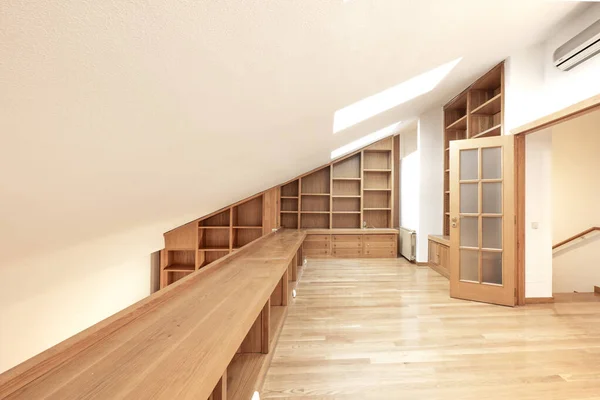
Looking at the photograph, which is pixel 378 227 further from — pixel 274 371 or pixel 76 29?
pixel 76 29

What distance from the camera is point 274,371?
1.94 metres

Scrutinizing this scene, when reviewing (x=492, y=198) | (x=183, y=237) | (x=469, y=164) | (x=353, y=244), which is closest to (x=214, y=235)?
(x=183, y=237)

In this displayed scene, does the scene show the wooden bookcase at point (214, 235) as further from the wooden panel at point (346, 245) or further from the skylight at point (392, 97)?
the skylight at point (392, 97)

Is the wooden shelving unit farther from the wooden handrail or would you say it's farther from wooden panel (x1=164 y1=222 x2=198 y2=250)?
the wooden handrail

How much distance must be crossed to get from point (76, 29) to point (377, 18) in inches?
45.5

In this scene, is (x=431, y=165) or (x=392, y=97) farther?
(x=431, y=165)

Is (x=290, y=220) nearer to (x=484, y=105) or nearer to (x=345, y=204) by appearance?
(x=345, y=204)

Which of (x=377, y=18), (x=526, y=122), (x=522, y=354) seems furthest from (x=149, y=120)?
(x=526, y=122)

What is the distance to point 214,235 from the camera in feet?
17.4

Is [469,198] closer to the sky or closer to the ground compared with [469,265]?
closer to the sky

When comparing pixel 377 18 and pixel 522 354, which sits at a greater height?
pixel 377 18

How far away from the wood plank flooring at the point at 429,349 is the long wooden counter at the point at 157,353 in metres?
0.64

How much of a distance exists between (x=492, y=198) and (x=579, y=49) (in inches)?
58.9

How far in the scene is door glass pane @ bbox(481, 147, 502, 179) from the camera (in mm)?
3183
